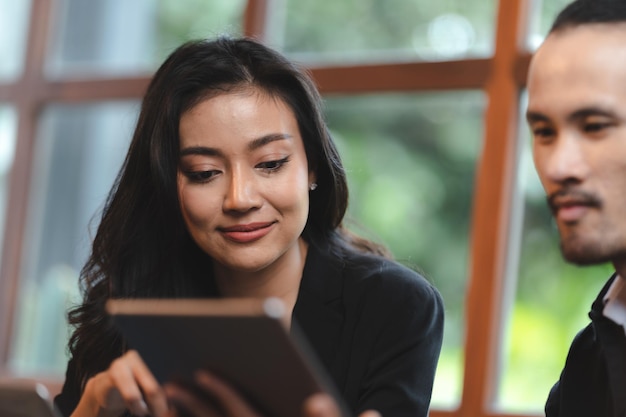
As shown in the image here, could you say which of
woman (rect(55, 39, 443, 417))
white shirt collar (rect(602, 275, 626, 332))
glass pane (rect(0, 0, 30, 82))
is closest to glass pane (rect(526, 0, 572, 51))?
woman (rect(55, 39, 443, 417))

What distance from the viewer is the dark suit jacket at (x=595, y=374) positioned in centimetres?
Result: 172

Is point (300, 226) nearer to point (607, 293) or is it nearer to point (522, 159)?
point (607, 293)

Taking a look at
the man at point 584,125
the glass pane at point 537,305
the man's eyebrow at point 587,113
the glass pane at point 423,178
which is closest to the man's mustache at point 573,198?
the man at point 584,125

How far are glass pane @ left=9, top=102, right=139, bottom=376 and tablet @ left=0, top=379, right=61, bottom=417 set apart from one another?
7.80ft

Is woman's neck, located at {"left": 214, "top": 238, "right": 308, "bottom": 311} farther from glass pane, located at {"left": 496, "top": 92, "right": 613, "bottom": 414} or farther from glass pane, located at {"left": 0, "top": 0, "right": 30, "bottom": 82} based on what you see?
glass pane, located at {"left": 0, "top": 0, "right": 30, "bottom": 82}

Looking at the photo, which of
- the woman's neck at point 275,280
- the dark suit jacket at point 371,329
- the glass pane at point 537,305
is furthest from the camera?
the glass pane at point 537,305

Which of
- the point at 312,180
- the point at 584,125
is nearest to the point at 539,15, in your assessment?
the point at 312,180

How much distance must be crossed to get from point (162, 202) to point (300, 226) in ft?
1.06

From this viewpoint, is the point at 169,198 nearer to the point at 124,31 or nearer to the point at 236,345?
the point at 236,345

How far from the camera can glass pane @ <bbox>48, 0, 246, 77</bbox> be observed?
4031 millimetres

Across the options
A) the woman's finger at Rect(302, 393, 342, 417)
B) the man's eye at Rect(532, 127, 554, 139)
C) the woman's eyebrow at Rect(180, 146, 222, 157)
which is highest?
the man's eye at Rect(532, 127, 554, 139)

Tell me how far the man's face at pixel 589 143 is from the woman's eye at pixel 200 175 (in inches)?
31.0

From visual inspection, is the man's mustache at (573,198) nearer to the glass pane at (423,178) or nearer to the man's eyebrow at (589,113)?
the man's eyebrow at (589,113)

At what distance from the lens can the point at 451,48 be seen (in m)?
3.32
